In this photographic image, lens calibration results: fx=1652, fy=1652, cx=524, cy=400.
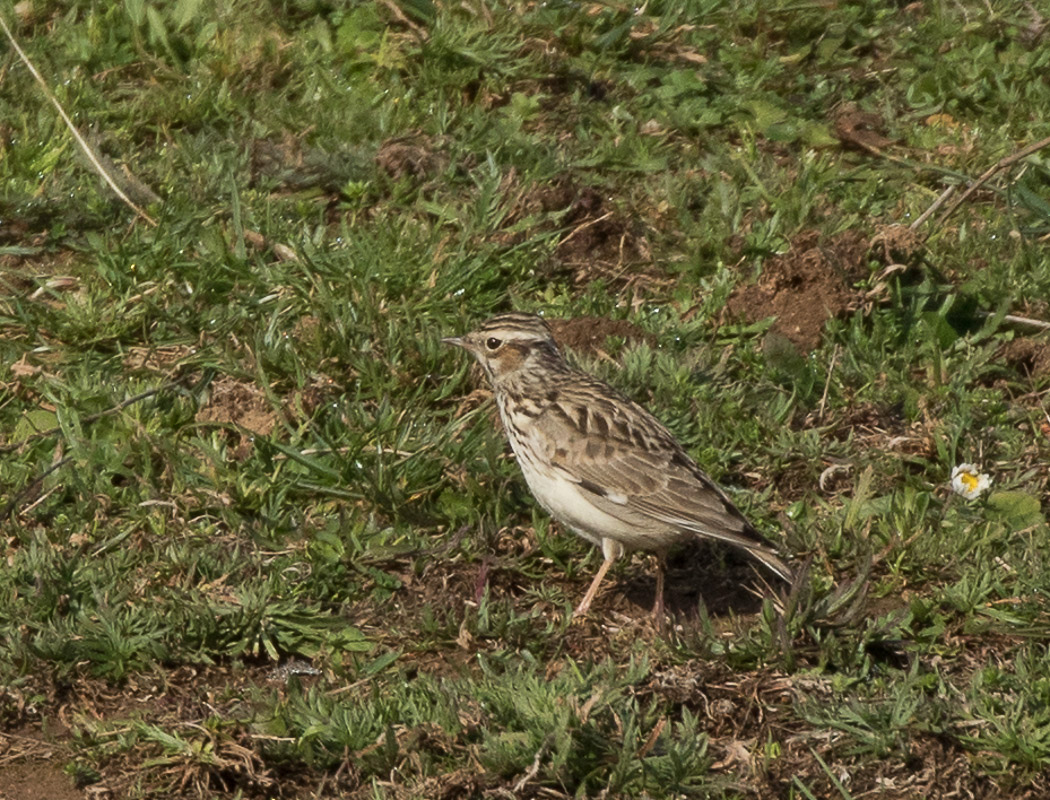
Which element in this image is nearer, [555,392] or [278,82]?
[555,392]

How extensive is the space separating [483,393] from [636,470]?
1.25 meters

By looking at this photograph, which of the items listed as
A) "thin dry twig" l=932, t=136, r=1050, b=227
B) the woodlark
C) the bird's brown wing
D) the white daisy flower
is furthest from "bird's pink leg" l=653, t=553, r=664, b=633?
"thin dry twig" l=932, t=136, r=1050, b=227

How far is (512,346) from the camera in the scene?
7234 millimetres

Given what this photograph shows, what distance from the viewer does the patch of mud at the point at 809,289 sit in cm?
799

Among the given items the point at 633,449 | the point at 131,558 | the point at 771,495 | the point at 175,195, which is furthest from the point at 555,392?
the point at 175,195

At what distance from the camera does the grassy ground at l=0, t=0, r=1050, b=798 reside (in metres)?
5.71

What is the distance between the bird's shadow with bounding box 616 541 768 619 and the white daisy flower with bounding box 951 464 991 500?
36.7 inches

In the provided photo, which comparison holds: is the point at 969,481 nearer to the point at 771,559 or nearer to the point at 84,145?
the point at 771,559

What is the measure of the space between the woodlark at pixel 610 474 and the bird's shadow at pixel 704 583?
0.15 m

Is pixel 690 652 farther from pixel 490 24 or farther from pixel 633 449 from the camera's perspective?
pixel 490 24

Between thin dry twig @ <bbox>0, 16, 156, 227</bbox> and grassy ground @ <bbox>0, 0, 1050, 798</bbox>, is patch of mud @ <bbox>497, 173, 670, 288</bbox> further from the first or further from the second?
thin dry twig @ <bbox>0, 16, 156, 227</bbox>

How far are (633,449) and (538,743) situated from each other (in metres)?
1.70

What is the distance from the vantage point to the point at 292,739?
223 inches

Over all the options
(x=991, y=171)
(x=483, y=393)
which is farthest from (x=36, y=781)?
(x=991, y=171)
